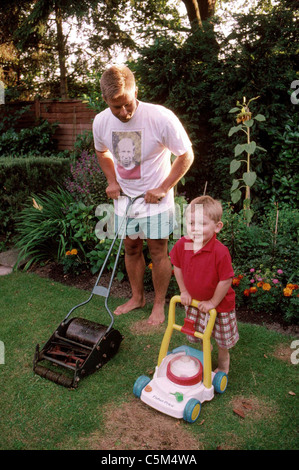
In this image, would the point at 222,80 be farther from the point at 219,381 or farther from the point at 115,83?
the point at 219,381

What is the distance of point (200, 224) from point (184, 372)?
890 mm

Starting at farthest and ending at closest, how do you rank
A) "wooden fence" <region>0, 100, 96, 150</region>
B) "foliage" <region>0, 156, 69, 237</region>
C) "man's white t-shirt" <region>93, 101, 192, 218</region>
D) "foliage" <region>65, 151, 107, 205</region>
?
"wooden fence" <region>0, 100, 96, 150</region> → "foliage" <region>0, 156, 69, 237</region> → "foliage" <region>65, 151, 107, 205</region> → "man's white t-shirt" <region>93, 101, 192, 218</region>

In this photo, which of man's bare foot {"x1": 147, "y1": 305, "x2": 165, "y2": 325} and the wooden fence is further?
the wooden fence

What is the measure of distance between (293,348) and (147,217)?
5.02 feet

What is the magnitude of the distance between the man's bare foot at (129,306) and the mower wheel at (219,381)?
50.3 inches

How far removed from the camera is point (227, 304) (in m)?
2.43

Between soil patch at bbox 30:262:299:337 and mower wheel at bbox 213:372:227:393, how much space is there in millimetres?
920

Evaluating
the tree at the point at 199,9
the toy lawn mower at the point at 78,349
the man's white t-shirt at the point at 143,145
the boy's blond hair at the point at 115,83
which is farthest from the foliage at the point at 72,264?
the tree at the point at 199,9

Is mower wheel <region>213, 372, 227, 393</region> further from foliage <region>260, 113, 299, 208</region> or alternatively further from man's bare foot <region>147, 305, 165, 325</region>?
foliage <region>260, 113, 299, 208</region>

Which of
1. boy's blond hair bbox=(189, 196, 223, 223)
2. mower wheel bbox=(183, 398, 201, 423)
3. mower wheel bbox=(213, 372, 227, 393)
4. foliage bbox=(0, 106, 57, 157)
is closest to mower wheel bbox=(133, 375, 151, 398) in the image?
mower wheel bbox=(183, 398, 201, 423)

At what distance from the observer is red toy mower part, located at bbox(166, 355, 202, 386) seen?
7.52 feet

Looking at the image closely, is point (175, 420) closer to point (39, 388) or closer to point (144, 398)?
point (144, 398)

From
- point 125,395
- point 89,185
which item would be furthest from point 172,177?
point 89,185

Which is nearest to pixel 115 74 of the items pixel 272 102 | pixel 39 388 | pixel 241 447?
pixel 39 388
